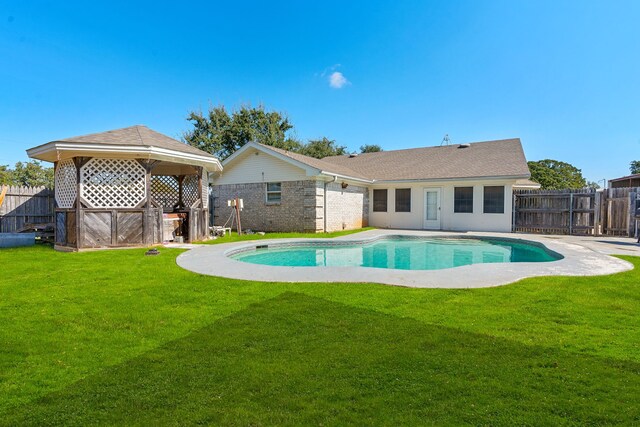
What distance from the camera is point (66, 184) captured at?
1037 centimetres

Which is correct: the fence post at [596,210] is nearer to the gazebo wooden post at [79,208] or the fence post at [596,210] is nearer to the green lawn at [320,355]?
the green lawn at [320,355]

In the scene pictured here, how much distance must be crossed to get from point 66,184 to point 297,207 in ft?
28.1

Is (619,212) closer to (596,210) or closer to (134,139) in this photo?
(596,210)

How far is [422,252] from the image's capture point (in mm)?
11133

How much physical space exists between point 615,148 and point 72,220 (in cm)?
3167

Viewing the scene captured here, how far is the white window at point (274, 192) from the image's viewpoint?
53.4 feet

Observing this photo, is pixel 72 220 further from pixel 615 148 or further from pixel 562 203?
pixel 615 148

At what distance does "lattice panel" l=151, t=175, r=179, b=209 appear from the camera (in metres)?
14.4

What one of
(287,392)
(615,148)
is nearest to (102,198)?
(287,392)

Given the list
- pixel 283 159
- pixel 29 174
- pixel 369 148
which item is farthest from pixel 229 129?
pixel 29 174

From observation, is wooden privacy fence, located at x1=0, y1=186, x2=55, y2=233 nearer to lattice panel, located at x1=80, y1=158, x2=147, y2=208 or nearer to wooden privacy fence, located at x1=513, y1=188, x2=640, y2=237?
lattice panel, located at x1=80, y1=158, x2=147, y2=208

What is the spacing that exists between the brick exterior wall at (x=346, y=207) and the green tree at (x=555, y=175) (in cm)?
2588

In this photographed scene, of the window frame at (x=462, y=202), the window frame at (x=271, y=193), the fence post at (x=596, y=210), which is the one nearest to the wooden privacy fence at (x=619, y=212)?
the fence post at (x=596, y=210)

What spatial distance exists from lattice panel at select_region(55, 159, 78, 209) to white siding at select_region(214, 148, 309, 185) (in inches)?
309
